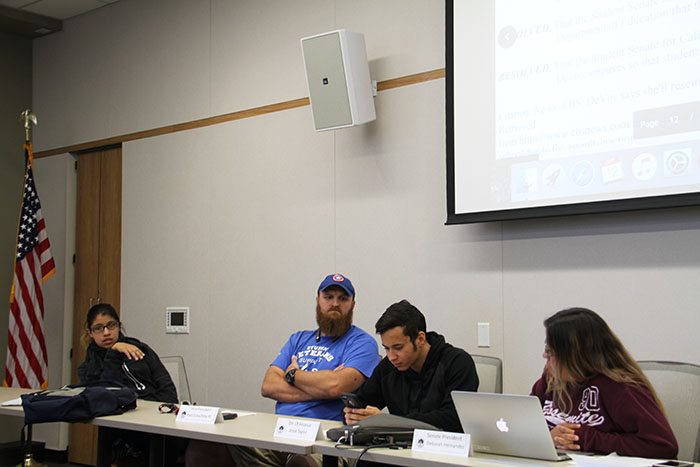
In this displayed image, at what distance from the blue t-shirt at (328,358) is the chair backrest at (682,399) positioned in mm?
1221

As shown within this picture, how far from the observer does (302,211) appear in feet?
14.7

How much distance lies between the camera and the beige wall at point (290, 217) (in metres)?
3.39

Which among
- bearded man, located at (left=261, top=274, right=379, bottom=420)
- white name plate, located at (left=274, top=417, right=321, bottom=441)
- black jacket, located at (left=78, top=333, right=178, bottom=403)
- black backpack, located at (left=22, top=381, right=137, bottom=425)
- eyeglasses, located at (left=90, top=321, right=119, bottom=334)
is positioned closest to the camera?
white name plate, located at (left=274, top=417, right=321, bottom=441)

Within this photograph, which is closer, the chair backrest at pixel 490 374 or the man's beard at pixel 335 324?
the chair backrest at pixel 490 374

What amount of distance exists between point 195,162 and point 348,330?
6.90 ft

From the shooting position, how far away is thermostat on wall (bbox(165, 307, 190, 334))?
504 centimetres

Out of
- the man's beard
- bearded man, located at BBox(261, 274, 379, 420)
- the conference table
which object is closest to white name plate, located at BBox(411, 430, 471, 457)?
the conference table

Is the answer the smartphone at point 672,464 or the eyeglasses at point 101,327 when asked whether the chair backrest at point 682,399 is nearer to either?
the smartphone at point 672,464

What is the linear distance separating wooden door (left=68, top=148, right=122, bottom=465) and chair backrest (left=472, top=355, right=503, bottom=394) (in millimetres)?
3235

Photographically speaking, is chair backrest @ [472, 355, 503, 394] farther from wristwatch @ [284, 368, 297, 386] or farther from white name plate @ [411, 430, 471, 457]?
white name plate @ [411, 430, 471, 457]

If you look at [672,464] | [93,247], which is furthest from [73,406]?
[93,247]

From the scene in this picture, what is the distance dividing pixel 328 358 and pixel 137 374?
1023mm

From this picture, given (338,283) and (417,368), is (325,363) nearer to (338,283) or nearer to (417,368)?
(338,283)

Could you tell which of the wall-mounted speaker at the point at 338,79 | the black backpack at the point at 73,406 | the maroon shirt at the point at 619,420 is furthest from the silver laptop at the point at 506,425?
the wall-mounted speaker at the point at 338,79
